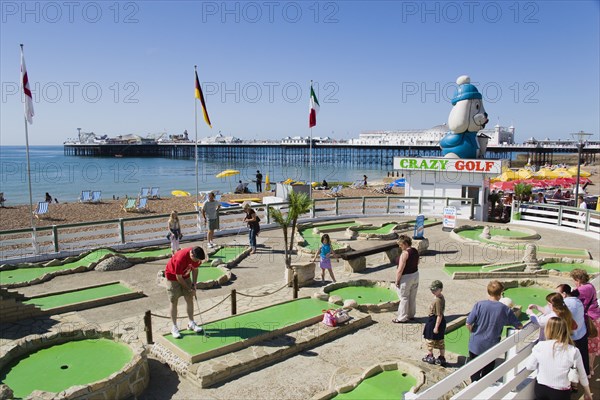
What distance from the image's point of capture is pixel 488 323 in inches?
230

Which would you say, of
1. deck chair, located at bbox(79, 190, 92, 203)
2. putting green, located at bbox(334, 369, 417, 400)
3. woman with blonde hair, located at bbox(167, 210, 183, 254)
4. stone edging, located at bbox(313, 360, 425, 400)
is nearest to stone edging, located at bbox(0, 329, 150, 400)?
stone edging, located at bbox(313, 360, 425, 400)

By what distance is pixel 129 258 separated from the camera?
13664mm

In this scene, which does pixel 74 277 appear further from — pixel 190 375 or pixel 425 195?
pixel 425 195

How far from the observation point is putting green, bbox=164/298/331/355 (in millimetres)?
7555

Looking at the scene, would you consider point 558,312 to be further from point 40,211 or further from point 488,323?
point 40,211

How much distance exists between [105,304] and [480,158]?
19.3 meters

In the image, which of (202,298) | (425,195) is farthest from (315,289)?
(425,195)

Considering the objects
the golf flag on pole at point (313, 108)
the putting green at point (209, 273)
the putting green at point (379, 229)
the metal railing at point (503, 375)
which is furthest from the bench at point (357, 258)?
the golf flag on pole at point (313, 108)

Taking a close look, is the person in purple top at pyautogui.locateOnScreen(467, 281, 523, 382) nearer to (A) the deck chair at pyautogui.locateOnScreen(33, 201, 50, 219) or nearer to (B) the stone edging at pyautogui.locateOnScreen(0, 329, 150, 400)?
(B) the stone edging at pyautogui.locateOnScreen(0, 329, 150, 400)

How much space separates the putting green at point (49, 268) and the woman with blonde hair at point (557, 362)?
1176cm

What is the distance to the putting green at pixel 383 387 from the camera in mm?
6160

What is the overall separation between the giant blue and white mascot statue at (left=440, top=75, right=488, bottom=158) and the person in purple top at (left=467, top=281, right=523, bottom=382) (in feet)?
62.6

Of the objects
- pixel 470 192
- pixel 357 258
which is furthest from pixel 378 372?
pixel 470 192

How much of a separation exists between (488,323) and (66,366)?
5.82 metres
